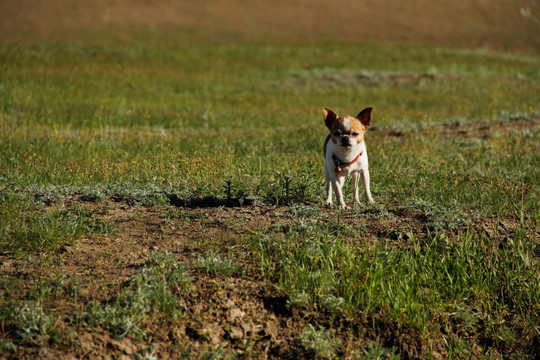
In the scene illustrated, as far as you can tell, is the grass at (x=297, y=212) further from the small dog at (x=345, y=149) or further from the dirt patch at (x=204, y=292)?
the small dog at (x=345, y=149)

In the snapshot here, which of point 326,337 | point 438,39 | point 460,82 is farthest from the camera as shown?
point 438,39

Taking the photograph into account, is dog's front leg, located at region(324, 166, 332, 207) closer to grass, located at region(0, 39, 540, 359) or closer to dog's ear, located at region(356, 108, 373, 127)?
grass, located at region(0, 39, 540, 359)

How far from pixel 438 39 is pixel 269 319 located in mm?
52592

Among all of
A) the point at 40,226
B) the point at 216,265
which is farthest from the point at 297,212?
the point at 40,226

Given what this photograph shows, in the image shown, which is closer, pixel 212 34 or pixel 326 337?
pixel 326 337

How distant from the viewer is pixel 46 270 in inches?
214

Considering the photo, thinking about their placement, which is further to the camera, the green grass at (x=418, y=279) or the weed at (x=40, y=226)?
the weed at (x=40, y=226)

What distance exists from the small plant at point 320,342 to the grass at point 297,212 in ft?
0.07

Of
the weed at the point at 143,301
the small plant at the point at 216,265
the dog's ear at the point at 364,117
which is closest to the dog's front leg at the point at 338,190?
the dog's ear at the point at 364,117

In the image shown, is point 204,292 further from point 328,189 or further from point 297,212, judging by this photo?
point 328,189

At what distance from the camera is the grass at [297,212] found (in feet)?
17.0

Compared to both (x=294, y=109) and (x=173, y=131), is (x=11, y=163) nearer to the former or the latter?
(x=173, y=131)

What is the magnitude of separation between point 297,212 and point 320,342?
221cm

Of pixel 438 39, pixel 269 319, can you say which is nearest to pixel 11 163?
pixel 269 319
